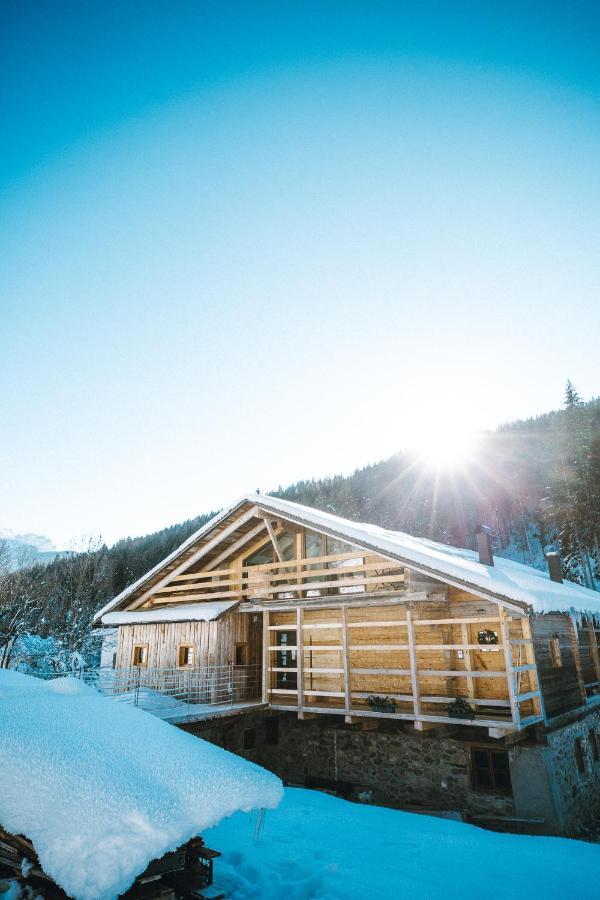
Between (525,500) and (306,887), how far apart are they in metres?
80.3

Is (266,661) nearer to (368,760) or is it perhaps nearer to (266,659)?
(266,659)

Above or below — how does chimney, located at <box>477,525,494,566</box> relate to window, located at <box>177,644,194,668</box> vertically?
above

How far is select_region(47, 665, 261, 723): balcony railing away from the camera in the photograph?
15.7 meters

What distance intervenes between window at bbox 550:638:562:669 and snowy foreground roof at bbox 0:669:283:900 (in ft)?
42.3

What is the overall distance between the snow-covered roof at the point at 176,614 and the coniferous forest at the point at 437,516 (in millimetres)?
9040

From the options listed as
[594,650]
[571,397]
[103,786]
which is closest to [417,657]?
[594,650]

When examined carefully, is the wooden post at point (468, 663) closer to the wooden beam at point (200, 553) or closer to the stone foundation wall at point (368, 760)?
the stone foundation wall at point (368, 760)

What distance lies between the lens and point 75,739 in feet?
20.9

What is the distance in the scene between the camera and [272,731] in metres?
17.5

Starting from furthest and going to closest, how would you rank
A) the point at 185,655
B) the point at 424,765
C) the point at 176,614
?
the point at 185,655, the point at 176,614, the point at 424,765

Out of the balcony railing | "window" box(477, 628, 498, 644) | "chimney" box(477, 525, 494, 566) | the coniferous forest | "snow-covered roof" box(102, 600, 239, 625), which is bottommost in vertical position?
the balcony railing

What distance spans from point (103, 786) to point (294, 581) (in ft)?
42.2

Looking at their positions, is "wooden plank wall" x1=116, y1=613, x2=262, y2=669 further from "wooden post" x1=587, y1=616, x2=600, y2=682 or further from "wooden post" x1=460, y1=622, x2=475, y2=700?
"wooden post" x1=587, y1=616, x2=600, y2=682

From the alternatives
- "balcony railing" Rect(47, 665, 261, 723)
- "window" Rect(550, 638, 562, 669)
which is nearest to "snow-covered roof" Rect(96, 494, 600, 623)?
"window" Rect(550, 638, 562, 669)
